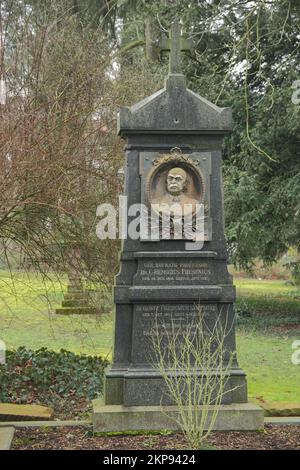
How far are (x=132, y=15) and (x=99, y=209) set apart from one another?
925 cm

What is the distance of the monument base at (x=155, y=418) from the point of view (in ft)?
21.0

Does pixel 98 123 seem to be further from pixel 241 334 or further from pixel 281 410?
pixel 241 334

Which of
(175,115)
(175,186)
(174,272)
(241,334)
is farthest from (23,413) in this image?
(241,334)

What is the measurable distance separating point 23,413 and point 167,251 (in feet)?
7.01

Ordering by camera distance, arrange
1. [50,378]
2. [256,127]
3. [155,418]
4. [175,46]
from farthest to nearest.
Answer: [256,127] < [50,378] < [175,46] < [155,418]

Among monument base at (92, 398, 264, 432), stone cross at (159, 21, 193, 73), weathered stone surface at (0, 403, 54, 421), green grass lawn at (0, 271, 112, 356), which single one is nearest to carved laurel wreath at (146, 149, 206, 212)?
stone cross at (159, 21, 193, 73)

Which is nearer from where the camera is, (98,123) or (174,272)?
(174,272)

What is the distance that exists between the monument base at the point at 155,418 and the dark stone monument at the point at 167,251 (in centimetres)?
10

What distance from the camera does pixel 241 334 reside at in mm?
15383

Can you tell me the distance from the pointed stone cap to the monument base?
2.68m

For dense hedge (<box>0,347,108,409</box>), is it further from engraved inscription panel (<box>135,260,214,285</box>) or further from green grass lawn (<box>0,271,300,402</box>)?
engraved inscription panel (<box>135,260,214,285</box>)

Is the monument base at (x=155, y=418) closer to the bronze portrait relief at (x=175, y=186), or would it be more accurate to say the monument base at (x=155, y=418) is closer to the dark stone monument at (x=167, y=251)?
the dark stone monument at (x=167, y=251)

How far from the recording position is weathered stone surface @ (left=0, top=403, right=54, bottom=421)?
685cm
